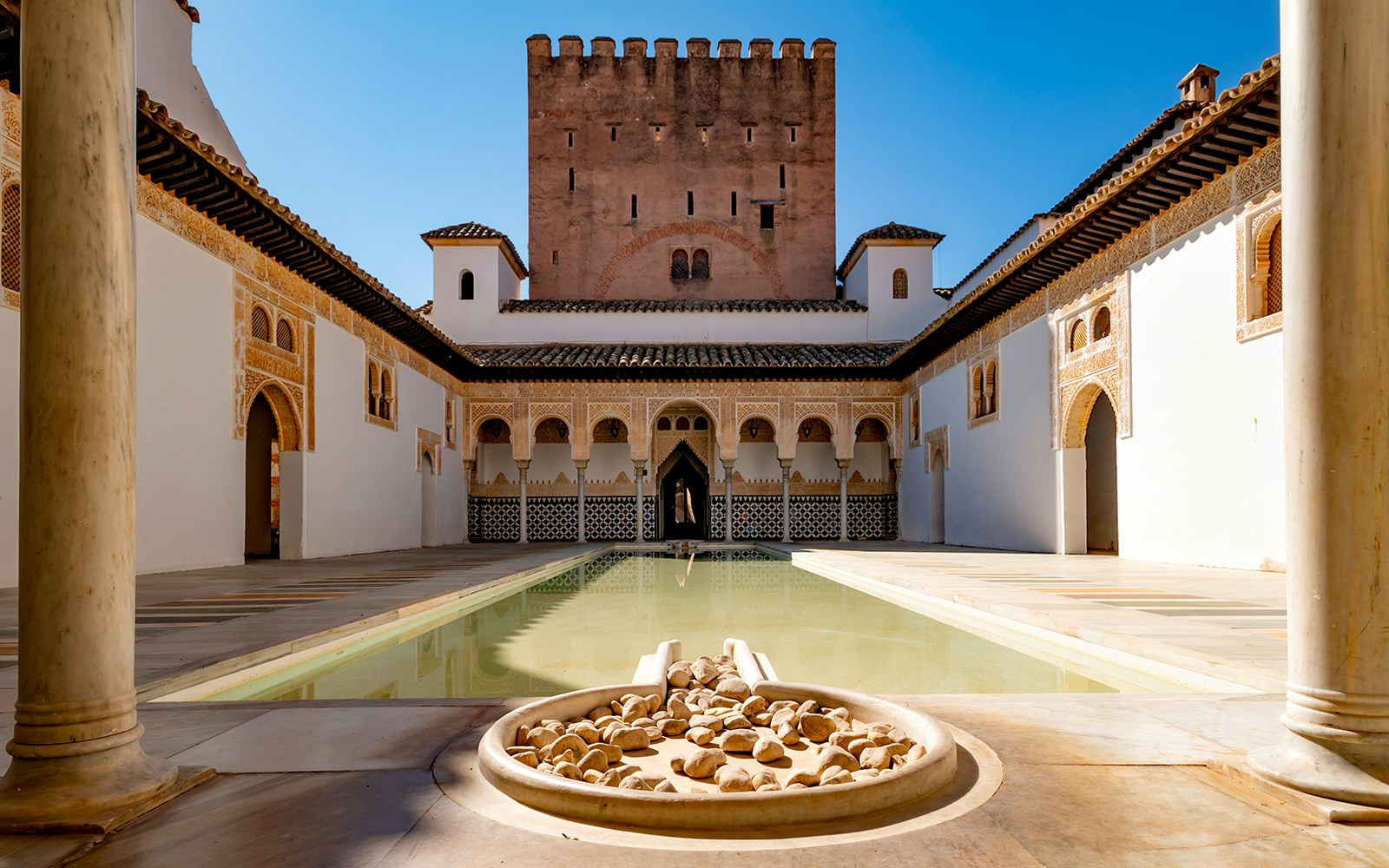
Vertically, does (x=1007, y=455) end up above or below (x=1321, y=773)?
above

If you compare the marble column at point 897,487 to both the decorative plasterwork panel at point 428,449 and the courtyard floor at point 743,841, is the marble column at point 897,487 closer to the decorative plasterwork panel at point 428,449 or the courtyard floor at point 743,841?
the decorative plasterwork panel at point 428,449

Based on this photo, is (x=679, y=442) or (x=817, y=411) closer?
(x=817, y=411)

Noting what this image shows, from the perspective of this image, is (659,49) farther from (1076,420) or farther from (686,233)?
(1076,420)

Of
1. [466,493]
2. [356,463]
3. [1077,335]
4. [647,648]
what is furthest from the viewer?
[466,493]

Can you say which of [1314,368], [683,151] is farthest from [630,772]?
[683,151]

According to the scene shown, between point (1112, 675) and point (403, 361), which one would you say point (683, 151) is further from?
point (1112, 675)

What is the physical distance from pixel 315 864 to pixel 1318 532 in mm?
2009

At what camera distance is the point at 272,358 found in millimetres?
9438

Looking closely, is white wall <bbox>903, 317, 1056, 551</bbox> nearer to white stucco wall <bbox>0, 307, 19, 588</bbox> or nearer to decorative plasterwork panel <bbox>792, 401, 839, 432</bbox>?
decorative plasterwork panel <bbox>792, 401, 839, 432</bbox>

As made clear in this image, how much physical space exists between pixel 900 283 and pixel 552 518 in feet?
27.6

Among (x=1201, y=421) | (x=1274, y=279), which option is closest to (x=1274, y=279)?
(x=1274, y=279)

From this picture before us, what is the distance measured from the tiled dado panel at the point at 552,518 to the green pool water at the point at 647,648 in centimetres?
898

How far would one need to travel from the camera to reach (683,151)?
2064 centimetres

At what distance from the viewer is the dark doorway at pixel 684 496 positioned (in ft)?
57.2
